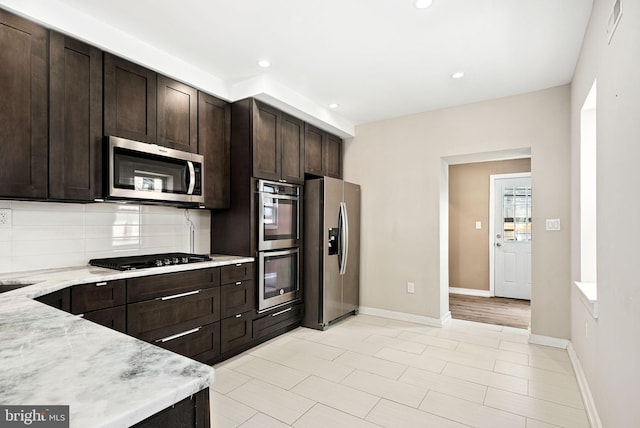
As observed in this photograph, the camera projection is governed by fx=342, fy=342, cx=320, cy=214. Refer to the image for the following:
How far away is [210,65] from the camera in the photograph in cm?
309

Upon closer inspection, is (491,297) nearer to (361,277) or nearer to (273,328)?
(361,277)

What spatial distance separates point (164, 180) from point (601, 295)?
3127 mm

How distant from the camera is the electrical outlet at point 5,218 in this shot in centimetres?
231

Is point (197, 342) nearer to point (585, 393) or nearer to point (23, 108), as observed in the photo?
point (23, 108)

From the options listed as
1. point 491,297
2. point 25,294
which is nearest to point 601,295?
point 25,294

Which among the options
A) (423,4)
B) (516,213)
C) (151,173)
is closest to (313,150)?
(151,173)

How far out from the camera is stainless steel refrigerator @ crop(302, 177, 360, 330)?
396 cm

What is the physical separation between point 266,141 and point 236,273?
137 cm

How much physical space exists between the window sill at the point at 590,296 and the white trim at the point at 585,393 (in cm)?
56

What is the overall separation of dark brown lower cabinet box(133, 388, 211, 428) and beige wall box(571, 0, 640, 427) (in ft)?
5.10

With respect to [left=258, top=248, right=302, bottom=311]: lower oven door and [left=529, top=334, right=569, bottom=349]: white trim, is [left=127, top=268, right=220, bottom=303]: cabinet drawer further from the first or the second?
[left=529, top=334, right=569, bottom=349]: white trim

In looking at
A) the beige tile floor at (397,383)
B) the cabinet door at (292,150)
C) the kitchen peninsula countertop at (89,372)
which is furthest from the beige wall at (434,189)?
the kitchen peninsula countertop at (89,372)

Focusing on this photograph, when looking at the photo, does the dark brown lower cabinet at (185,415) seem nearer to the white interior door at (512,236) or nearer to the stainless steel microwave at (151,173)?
the stainless steel microwave at (151,173)

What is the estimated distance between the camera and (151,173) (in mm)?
2783
